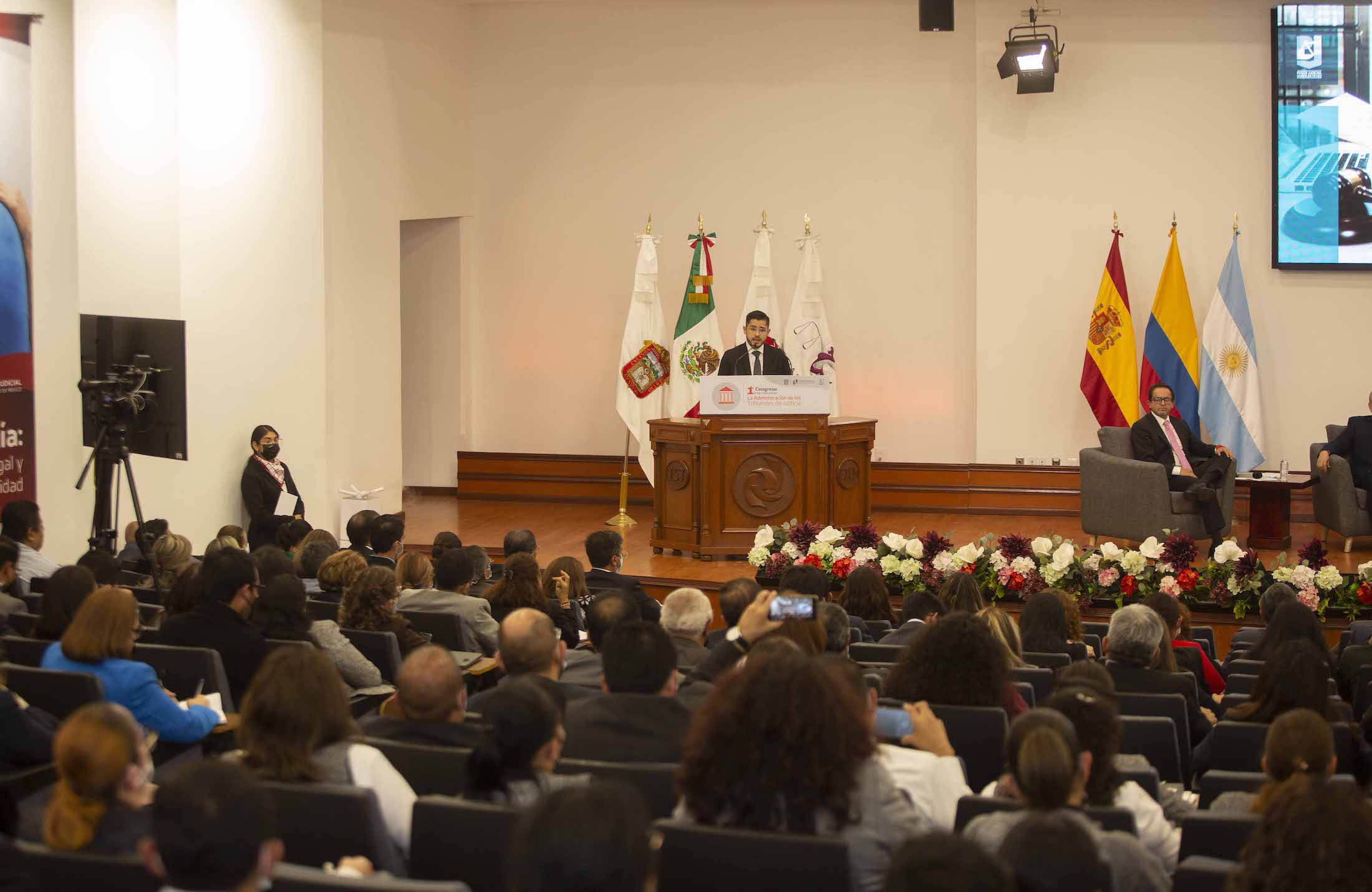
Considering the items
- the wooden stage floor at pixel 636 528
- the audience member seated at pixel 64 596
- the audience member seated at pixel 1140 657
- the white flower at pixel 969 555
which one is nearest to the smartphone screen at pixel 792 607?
the audience member seated at pixel 1140 657

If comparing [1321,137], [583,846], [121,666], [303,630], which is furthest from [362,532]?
[1321,137]

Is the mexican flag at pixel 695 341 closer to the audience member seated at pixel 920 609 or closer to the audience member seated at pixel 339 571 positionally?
the audience member seated at pixel 339 571

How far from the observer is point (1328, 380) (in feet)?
34.6

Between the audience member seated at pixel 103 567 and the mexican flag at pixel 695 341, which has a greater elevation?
the mexican flag at pixel 695 341

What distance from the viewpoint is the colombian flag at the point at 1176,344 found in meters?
10.6

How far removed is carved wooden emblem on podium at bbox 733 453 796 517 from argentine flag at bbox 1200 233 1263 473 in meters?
3.63

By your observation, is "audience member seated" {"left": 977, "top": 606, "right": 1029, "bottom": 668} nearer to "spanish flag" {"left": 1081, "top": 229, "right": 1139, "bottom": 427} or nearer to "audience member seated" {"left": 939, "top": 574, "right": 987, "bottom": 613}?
"audience member seated" {"left": 939, "top": 574, "right": 987, "bottom": 613}

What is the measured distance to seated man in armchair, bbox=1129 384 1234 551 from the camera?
9016 mm

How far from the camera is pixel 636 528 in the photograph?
35.6 ft

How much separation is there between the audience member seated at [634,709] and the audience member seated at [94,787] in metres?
1.10

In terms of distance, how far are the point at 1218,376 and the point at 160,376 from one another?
7255 millimetres

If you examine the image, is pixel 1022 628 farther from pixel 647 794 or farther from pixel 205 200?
pixel 205 200

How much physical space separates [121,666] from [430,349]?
28.0ft

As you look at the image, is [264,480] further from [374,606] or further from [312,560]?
[374,606]
